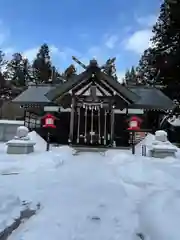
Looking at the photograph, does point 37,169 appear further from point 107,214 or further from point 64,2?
point 64,2

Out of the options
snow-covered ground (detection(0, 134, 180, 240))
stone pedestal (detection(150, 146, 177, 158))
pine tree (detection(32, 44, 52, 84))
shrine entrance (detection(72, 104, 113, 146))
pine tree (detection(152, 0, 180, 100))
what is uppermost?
pine tree (detection(32, 44, 52, 84))

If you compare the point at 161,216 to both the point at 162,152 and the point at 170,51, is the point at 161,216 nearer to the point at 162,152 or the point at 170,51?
the point at 162,152

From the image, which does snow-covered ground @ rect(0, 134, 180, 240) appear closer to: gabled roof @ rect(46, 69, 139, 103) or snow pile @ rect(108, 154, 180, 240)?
snow pile @ rect(108, 154, 180, 240)

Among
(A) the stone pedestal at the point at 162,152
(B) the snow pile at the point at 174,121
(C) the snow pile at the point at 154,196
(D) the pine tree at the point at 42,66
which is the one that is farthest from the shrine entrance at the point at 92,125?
(D) the pine tree at the point at 42,66

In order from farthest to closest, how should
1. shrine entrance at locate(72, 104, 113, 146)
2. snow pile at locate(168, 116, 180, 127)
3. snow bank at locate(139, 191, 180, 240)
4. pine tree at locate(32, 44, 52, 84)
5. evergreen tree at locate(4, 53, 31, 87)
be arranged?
1. pine tree at locate(32, 44, 52, 84)
2. evergreen tree at locate(4, 53, 31, 87)
3. snow pile at locate(168, 116, 180, 127)
4. shrine entrance at locate(72, 104, 113, 146)
5. snow bank at locate(139, 191, 180, 240)

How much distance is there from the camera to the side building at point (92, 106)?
672 inches

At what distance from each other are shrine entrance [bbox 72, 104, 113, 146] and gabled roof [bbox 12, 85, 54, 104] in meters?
2.54

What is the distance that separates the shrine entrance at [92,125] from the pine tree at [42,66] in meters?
37.6

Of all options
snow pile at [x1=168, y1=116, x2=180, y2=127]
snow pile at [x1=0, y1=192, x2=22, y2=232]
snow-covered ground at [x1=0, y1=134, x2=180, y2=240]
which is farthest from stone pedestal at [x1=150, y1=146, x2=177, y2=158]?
snow pile at [x1=168, y1=116, x2=180, y2=127]

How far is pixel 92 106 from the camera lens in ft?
58.8

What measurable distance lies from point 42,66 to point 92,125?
4288 cm

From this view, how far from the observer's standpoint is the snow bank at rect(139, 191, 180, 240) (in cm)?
376

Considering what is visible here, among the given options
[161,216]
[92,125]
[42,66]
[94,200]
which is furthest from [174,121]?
[42,66]

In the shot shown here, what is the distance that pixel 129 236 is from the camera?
12.3 ft
